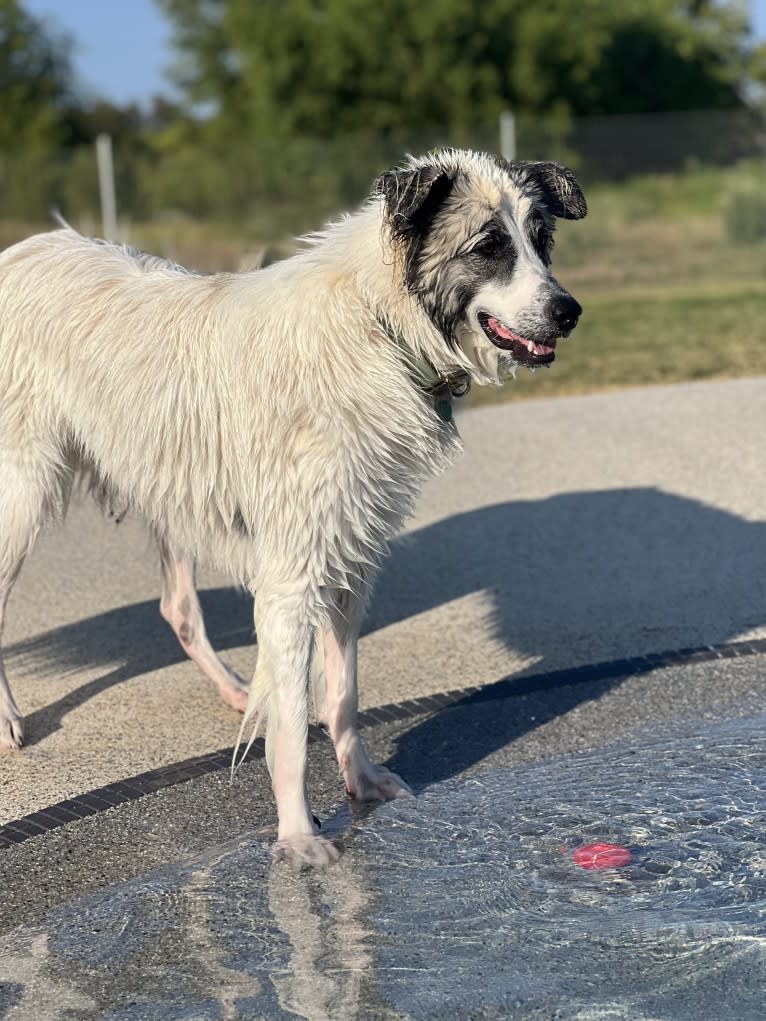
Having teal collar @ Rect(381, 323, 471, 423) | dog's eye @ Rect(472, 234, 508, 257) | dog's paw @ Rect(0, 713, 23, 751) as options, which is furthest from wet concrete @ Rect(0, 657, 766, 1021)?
dog's eye @ Rect(472, 234, 508, 257)

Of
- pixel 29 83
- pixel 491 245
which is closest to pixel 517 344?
pixel 491 245

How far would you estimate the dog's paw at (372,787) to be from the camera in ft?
14.3

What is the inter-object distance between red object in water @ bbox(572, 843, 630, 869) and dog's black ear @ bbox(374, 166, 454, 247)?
5.72 ft

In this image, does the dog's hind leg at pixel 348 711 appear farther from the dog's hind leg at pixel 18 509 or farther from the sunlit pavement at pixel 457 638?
the dog's hind leg at pixel 18 509

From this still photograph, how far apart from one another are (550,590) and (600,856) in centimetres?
262

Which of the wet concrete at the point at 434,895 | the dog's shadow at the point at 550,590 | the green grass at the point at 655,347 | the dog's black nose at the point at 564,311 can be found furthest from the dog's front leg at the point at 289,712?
the green grass at the point at 655,347

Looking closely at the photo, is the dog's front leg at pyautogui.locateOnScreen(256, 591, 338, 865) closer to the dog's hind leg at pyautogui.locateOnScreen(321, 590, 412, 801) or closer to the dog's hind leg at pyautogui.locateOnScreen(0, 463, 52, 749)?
the dog's hind leg at pyautogui.locateOnScreen(321, 590, 412, 801)

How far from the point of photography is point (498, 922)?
352cm

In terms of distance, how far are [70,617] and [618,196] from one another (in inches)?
719

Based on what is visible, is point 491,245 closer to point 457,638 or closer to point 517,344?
point 517,344

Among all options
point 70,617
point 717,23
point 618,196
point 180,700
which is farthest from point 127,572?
point 717,23

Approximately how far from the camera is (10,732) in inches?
192

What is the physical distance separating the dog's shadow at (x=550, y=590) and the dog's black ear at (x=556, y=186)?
72.3 inches

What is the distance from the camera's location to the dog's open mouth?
12.5 ft
